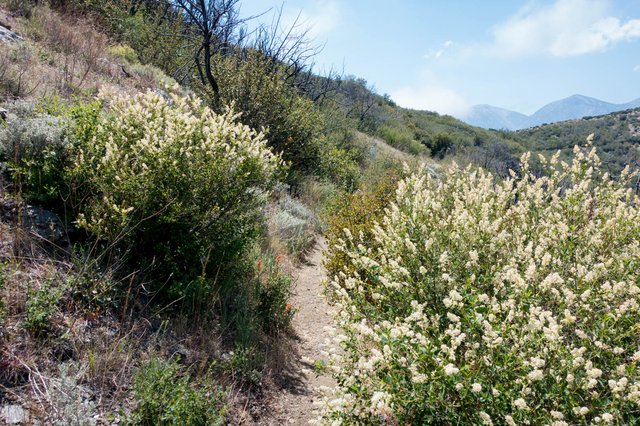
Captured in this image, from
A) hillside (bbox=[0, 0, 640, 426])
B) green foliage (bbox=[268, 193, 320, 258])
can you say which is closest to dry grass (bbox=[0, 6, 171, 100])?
hillside (bbox=[0, 0, 640, 426])

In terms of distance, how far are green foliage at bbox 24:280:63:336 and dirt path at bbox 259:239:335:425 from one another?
1723mm

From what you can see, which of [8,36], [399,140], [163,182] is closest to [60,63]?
[8,36]

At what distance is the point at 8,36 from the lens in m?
6.54

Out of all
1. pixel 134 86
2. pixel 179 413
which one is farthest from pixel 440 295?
pixel 134 86

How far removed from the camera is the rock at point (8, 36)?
6.34 meters

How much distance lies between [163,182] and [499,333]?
288cm

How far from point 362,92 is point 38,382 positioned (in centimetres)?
3667

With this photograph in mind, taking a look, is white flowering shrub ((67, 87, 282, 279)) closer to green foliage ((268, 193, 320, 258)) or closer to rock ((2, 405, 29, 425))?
rock ((2, 405, 29, 425))

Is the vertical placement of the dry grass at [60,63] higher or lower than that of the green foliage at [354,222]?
higher

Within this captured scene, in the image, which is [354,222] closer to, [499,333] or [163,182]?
[163,182]

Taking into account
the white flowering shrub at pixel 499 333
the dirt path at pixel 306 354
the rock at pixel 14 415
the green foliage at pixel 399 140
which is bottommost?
the dirt path at pixel 306 354

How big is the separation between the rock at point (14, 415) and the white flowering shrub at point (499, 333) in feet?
5.53

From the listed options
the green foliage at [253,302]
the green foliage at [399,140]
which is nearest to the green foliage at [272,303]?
the green foliage at [253,302]

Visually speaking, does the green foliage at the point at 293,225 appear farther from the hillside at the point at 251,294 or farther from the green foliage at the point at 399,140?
the green foliage at the point at 399,140
